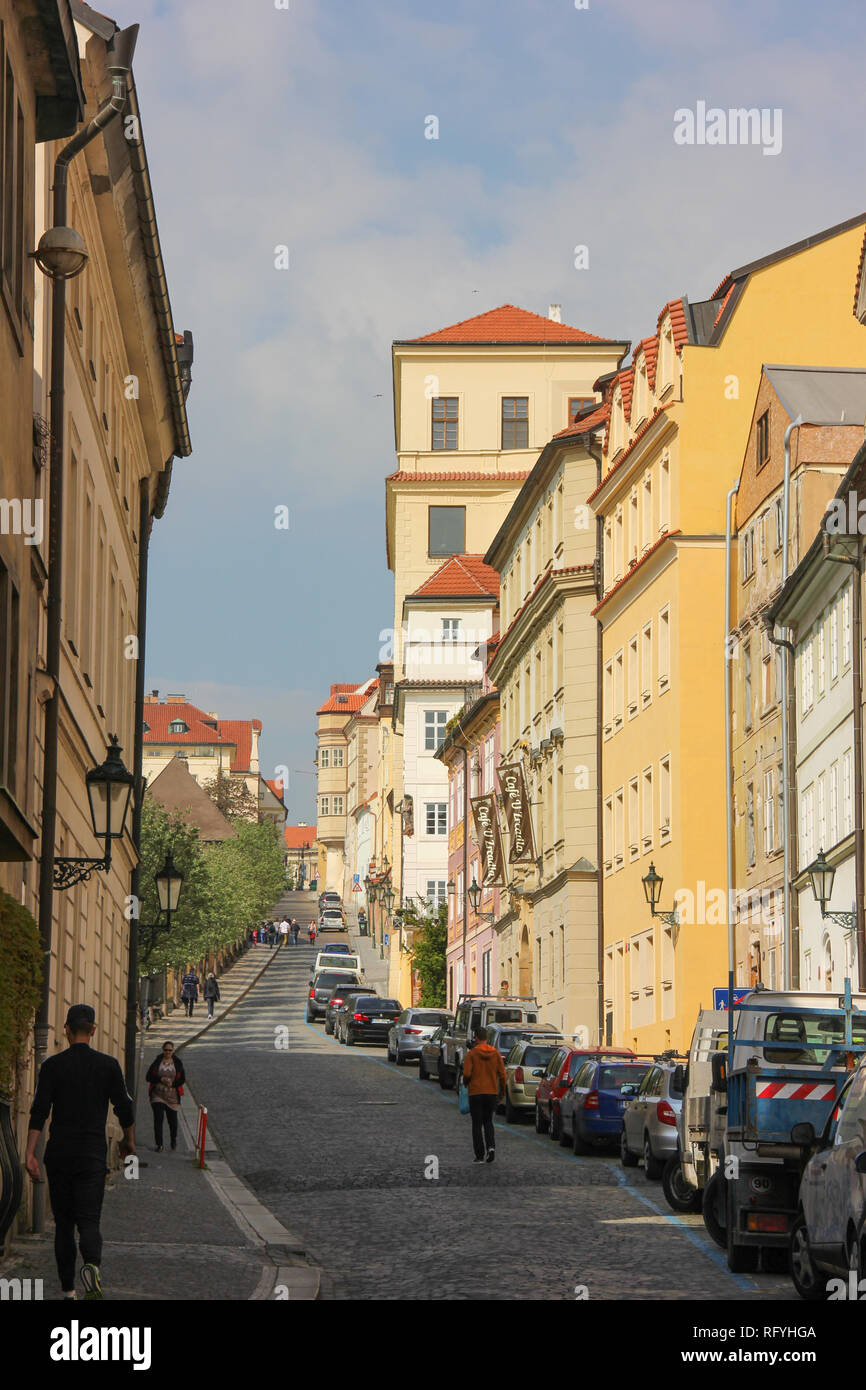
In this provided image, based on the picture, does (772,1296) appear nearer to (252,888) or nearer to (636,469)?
(636,469)

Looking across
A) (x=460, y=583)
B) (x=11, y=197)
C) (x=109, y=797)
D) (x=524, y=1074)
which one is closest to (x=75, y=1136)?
(x=11, y=197)

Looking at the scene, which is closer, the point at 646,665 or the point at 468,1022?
the point at 468,1022

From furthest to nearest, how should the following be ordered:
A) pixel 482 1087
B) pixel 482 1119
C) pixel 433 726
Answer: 1. pixel 433 726
2. pixel 482 1119
3. pixel 482 1087

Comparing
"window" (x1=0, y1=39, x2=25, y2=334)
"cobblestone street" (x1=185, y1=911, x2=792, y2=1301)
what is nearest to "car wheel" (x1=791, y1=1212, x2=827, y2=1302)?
"cobblestone street" (x1=185, y1=911, x2=792, y2=1301)

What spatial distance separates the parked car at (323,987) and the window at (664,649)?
28.3 metres

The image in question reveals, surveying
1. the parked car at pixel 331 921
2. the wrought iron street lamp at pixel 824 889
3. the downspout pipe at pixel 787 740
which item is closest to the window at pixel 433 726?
the parked car at pixel 331 921

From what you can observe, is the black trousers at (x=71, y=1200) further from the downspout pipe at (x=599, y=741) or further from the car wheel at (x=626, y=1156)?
the downspout pipe at (x=599, y=741)

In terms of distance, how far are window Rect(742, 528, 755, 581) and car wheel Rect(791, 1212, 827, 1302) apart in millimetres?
31364

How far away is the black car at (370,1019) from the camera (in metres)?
60.4

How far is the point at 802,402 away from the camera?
43.4 metres

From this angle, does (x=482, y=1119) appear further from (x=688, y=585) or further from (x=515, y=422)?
(x=515, y=422)

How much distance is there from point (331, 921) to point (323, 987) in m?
65.6

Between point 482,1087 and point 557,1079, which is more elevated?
point 482,1087

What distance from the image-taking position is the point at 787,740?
134 ft
